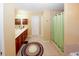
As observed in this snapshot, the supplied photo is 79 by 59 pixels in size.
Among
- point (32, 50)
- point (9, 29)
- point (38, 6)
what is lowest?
point (32, 50)

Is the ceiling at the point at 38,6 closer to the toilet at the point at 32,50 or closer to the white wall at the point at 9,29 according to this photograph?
the white wall at the point at 9,29

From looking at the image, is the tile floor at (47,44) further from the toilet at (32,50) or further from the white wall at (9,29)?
the white wall at (9,29)

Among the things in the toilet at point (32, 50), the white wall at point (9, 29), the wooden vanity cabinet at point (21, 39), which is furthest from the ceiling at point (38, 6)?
the toilet at point (32, 50)

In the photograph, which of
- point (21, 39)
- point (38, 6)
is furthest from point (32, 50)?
point (38, 6)

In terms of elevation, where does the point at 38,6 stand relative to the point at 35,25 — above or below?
above

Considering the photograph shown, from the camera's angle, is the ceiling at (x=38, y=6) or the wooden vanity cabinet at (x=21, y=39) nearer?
the ceiling at (x=38, y=6)

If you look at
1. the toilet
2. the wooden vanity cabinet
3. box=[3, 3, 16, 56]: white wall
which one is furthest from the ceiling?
the toilet

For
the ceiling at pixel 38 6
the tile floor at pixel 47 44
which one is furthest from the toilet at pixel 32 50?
the ceiling at pixel 38 6

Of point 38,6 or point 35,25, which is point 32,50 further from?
point 38,6

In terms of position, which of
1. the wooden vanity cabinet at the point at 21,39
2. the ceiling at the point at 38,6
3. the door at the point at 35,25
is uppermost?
the ceiling at the point at 38,6

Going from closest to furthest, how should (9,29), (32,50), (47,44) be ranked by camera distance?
(32,50)
(9,29)
(47,44)

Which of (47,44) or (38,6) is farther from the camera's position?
(47,44)

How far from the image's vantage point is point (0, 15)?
119 centimetres

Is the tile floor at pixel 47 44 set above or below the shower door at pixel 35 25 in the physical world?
below
